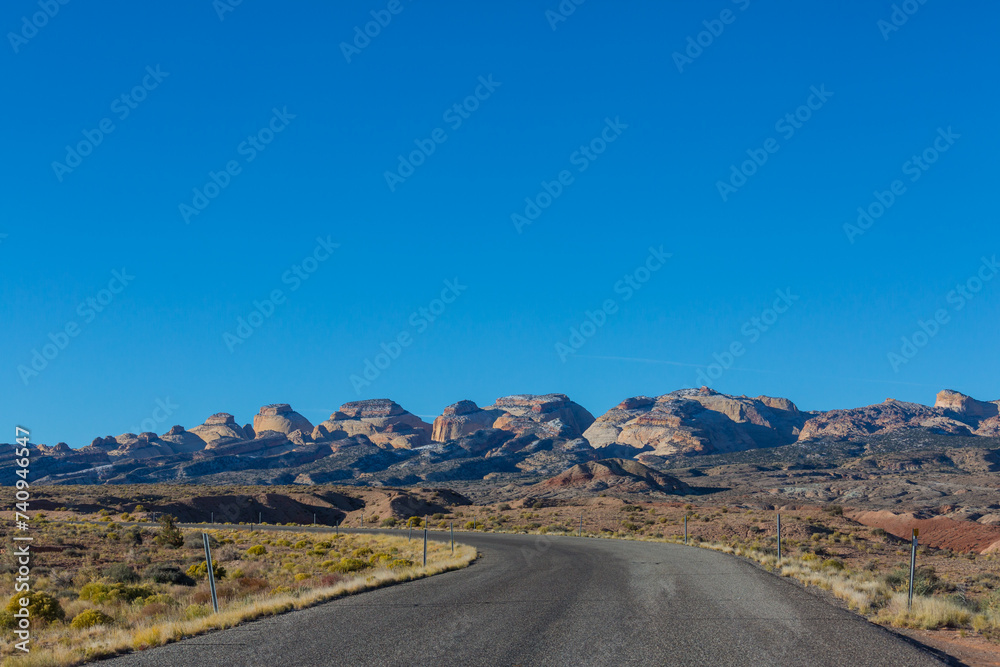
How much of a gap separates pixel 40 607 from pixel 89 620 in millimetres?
2144

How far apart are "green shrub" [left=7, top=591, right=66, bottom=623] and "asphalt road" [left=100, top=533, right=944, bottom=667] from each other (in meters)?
6.37

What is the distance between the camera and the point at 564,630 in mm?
10688

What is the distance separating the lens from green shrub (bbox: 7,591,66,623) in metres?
15.0

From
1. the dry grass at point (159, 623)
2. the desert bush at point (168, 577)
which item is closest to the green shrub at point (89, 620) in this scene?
the dry grass at point (159, 623)

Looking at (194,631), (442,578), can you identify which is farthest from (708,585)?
(194,631)

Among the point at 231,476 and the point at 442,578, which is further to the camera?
the point at 231,476

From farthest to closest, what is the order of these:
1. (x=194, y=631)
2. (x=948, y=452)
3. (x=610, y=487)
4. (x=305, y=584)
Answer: (x=948, y=452) → (x=610, y=487) → (x=305, y=584) → (x=194, y=631)

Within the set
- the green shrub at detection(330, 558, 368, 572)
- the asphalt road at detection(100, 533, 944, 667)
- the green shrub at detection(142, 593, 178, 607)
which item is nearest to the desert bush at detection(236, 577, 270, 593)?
the green shrub at detection(142, 593, 178, 607)

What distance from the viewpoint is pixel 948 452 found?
11875cm

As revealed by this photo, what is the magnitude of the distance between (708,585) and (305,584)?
9.77 meters

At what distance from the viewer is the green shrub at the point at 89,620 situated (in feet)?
45.1

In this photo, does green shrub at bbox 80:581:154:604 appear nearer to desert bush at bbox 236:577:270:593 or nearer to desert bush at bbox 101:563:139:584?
desert bush at bbox 236:577:270:593

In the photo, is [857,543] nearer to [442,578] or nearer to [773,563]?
[773,563]

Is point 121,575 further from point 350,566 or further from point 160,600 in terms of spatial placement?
point 350,566
